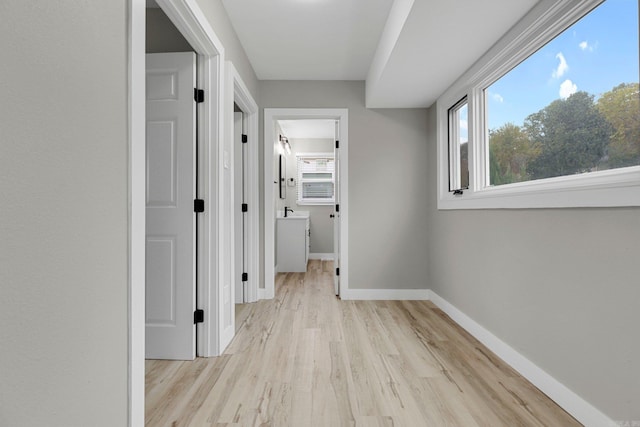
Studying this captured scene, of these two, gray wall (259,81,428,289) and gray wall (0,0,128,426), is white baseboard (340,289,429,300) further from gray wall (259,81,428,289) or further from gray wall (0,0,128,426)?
gray wall (0,0,128,426)

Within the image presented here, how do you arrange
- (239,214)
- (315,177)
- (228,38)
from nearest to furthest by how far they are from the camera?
(228,38), (239,214), (315,177)

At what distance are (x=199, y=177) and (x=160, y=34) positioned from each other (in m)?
1.16

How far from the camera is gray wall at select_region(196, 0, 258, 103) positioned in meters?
2.10

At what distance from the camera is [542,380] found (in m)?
1.73

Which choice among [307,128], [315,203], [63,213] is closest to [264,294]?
[63,213]

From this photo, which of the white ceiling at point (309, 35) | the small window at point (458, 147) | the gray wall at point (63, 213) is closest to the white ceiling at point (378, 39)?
the white ceiling at point (309, 35)

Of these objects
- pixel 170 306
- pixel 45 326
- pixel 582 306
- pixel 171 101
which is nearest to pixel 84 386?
pixel 45 326

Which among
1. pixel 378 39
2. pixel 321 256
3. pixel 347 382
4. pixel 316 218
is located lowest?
pixel 347 382

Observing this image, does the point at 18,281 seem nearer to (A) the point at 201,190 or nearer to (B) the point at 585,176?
(A) the point at 201,190

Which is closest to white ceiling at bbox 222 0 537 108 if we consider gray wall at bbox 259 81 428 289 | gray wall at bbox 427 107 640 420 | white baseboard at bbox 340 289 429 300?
gray wall at bbox 259 81 428 289

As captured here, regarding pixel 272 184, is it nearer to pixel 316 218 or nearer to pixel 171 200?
pixel 171 200

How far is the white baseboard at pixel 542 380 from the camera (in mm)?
1428

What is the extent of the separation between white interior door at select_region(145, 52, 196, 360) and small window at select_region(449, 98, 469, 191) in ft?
7.43

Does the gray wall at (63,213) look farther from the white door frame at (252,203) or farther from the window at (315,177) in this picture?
the window at (315,177)
